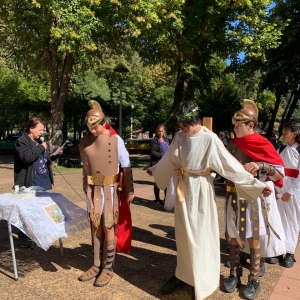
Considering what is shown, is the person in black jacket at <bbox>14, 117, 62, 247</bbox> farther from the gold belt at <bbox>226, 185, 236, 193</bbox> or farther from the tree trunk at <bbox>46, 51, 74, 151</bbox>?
the tree trunk at <bbox>46, 51, 74, 151</bbox>

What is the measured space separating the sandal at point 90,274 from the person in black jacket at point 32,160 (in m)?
1.33

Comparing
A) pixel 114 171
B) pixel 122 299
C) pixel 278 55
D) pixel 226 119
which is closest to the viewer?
pixel 122 299

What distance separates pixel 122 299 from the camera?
3205mm

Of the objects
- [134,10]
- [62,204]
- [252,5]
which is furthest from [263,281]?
[252,5]

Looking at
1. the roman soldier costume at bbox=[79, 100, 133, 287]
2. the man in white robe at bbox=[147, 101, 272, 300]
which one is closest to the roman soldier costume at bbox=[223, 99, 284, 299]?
the man in white robe at bbox=[147, 101, 272, 300]

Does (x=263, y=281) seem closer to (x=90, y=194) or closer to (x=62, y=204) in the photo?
(x=90, y=194)

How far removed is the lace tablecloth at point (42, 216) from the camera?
3.42m

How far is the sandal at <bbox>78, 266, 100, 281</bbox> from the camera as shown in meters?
3.57

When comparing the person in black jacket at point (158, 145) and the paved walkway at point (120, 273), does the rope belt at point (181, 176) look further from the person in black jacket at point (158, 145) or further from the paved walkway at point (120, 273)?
→ the person in black jacket at point (158, 145)

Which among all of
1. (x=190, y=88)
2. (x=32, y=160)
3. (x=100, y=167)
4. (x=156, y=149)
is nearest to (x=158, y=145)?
(x=156, y=149)

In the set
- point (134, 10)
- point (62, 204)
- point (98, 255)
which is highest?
point (134, 10)

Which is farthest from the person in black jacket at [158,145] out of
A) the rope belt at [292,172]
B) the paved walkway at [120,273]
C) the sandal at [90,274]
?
the sandal at [90,274]

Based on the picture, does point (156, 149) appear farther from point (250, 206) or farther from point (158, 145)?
point (250, 206)

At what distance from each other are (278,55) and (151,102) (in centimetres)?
1358
